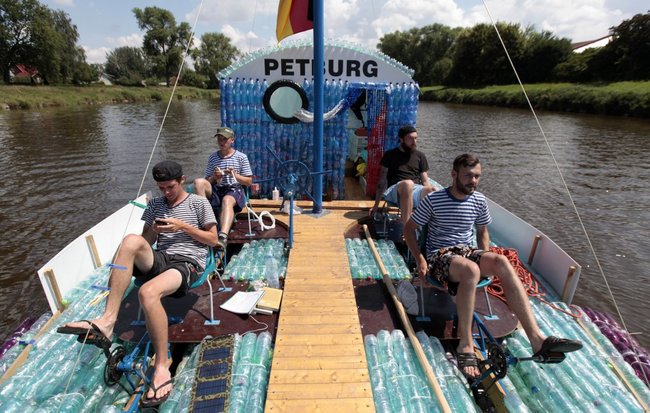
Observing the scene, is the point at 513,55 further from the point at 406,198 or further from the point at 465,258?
the point at 465,258

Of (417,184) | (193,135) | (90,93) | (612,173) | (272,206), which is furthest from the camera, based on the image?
(90,93)

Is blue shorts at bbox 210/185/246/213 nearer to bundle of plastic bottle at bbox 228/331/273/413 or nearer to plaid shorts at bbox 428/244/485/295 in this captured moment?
bundle of plastic bottle at bbox 228/331/273/413

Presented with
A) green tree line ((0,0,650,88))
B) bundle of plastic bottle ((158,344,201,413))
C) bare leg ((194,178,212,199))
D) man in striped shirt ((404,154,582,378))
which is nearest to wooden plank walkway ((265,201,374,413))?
bundle of plastic bottle ((158,344,201,413))

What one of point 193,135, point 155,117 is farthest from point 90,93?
point 193,135

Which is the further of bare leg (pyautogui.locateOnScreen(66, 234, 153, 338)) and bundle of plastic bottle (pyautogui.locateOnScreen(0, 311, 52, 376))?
bundle of plastic bottle (pyautogui.locateOnScreen(0, 311, 52, 376))

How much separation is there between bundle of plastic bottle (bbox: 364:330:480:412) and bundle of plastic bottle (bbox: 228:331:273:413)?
37.4 inches

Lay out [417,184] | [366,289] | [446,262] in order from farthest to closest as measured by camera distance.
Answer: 1. [417,184]
2. [366,289]
3. [446,262]

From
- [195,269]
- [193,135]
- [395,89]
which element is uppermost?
[395,89]

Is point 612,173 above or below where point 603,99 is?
below

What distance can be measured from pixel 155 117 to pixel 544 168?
26509 millimetres

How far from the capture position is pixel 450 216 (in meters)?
3.80

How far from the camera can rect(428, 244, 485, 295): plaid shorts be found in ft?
11.7

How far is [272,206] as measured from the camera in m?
7.36

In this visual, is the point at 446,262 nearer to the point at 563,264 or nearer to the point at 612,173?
the point at 563,264
